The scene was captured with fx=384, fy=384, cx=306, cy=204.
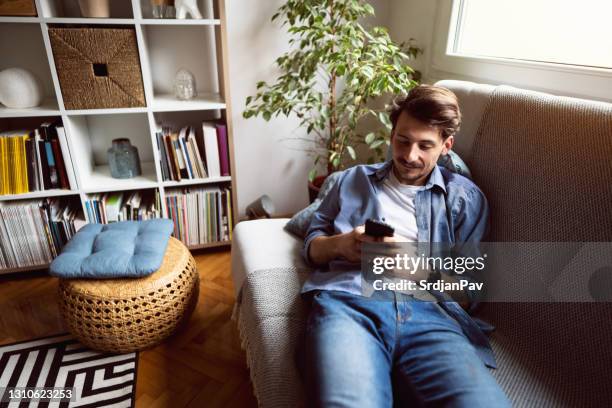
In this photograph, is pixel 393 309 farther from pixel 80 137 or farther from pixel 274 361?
pixel 80 137

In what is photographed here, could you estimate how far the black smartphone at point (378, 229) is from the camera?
882 mm

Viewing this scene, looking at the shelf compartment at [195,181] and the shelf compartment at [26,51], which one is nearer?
the shelf compartment at [26,51]

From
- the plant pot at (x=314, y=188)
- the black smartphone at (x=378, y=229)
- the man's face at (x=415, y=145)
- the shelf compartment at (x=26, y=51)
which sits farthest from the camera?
the plant pot at (x=314, y=188)

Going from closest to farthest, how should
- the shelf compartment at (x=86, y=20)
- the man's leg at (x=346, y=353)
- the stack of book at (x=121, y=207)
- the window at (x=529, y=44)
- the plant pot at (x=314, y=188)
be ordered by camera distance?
the man's leg at (x=346, y=353), the window at (x=529, y=44), the shelf compartment at (x=86, y=20), the stack of book at (x=121, y=207), the plant pot at (x=314, y=188)

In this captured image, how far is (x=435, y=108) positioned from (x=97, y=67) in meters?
1.38

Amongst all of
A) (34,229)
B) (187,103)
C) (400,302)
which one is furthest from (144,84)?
(400,302)

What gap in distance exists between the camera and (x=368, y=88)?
1556mm

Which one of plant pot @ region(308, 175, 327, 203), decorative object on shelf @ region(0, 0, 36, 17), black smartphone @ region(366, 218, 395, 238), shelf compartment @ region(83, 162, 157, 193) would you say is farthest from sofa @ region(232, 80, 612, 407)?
decorative object on shelf @ region(0, 0, 36, 17)

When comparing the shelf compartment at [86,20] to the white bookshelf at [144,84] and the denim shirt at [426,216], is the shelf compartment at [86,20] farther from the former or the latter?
the denim shirt at [426,216]

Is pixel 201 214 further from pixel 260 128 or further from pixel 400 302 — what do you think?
pixel 400 302

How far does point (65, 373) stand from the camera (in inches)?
51.8

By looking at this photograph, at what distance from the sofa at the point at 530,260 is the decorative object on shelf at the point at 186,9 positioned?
1.09m

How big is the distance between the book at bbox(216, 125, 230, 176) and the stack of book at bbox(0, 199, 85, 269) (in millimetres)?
686

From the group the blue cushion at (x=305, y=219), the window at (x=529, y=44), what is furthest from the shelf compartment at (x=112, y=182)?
the window at (x=529, y=44)
